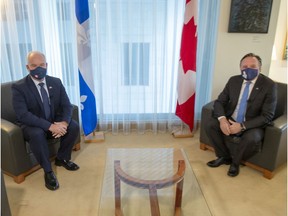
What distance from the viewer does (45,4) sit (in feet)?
9.35

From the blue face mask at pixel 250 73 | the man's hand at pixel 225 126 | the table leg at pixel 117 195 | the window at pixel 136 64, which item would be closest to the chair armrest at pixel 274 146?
the man's hand at pixel 225 126

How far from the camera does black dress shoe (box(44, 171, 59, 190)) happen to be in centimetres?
222

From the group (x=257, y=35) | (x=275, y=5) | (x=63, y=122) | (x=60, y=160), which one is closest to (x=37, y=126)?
(x=63, y=122)

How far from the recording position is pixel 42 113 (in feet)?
7.76

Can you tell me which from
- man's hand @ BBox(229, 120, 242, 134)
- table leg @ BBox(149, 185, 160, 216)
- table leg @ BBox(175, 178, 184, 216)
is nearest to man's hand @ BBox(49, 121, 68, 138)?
table leg @ BBox(149, 185, 160, 216)

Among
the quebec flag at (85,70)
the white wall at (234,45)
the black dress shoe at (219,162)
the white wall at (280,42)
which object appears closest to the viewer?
the black dress shoe at (219,162)

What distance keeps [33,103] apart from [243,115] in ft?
6.53

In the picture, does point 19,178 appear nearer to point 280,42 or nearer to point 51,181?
point 51,181

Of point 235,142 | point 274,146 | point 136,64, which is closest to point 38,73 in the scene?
point 136,64

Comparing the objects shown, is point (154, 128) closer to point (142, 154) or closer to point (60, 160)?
point (142, 154)

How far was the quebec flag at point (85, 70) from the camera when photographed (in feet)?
8.84

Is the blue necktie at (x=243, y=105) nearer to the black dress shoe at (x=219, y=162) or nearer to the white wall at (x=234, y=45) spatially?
the black dress shoe at (x=219, y=162)

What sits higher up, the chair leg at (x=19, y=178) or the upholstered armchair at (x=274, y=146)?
the upholstered armchair at (x=274, y=146)

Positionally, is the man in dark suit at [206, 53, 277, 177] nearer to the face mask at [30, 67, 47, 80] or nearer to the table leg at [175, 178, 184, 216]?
the table leg at [175, 178, 184, 216]
